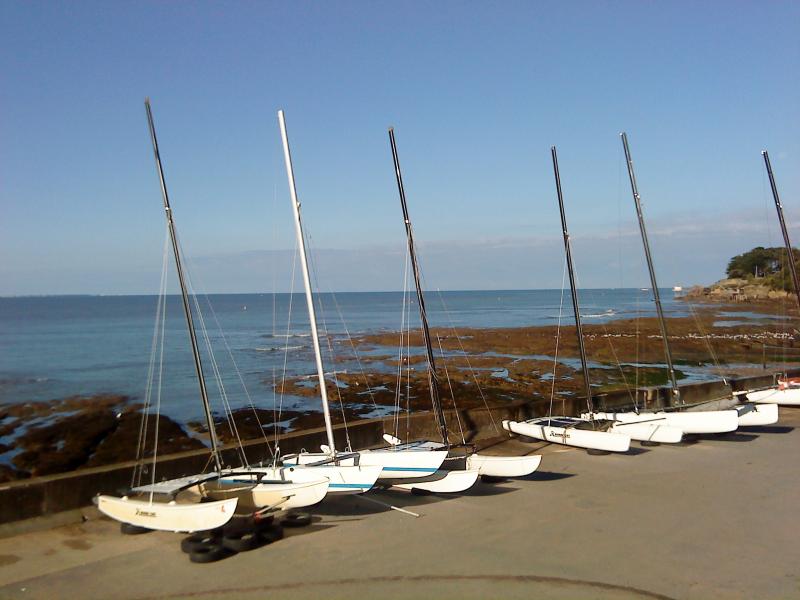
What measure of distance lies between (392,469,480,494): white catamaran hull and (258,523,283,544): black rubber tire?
9.07 ft

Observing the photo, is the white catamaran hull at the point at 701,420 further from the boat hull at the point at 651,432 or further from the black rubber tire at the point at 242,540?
the black rubber tire at the point at 242,540

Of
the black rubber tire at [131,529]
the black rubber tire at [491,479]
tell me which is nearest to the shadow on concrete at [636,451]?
the black rubber tire at [491,479]

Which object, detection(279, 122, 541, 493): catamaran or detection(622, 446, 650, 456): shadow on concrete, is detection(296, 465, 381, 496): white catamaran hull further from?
detection(622, 446, 650, 456): shadow on concrete

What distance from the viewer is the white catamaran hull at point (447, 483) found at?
12.4 metres

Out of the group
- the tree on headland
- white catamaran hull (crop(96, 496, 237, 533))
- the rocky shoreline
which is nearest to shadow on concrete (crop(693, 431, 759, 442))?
the rocky shoreline

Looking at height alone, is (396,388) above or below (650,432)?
below

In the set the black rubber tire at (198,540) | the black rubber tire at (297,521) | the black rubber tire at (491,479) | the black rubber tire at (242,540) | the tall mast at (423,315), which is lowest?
the black rubber tire at (491,479)

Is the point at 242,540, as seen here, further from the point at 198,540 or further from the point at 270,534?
the point at 198,540

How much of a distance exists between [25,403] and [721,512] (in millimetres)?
30645

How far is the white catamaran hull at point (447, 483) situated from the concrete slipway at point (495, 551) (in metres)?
0.25

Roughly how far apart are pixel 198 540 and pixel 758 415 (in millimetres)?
14746

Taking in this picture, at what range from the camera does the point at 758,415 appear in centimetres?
1773

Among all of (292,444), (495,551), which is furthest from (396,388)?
(495,551)

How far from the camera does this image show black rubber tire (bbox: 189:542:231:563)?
9.49 meters
